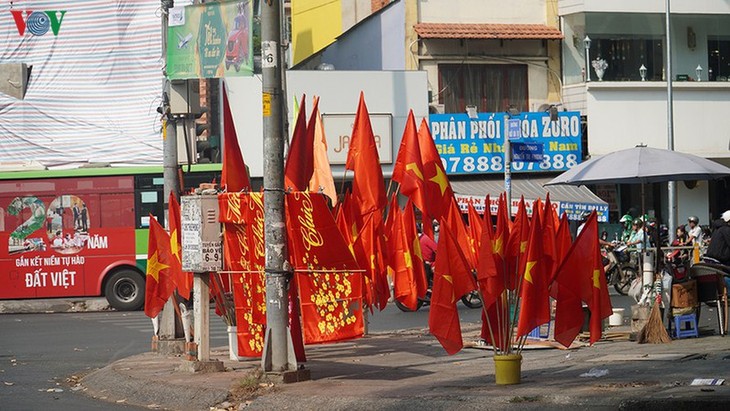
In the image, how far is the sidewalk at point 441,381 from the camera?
31.9 feet

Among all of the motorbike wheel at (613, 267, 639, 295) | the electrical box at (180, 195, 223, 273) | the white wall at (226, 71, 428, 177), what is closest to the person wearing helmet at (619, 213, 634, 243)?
the motorbike wheel at (613, 267, 639, 295)

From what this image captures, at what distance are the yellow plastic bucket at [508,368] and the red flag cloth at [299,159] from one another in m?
3.60

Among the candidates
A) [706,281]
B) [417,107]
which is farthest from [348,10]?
[706,281]

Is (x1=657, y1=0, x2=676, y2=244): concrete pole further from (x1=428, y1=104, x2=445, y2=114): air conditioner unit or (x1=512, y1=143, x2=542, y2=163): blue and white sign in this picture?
(x1=512, y1=143, x2=542, y2=163): blue and white sign

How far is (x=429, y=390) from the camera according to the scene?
35.6 feet

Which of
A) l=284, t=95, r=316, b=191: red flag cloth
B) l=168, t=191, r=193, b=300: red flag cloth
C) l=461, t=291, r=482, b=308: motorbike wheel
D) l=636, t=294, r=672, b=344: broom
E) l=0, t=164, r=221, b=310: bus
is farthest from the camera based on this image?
l=0, t=164, r=221, b=310: bus

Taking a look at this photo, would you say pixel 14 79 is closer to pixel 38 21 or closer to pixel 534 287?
pixel 38 21

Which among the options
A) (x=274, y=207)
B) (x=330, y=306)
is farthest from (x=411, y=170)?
(x=274, y=207)

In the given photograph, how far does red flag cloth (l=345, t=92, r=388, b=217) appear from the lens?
50.8 feet

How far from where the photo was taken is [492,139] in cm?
3350

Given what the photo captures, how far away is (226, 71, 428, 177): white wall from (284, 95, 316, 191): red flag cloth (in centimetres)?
1865

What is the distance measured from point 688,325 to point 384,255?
427 centimetres

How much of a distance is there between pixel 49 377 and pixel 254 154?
18.5 m

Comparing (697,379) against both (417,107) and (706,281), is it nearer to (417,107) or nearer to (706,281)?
(706,281)
